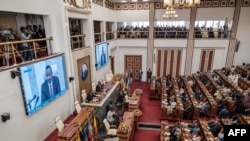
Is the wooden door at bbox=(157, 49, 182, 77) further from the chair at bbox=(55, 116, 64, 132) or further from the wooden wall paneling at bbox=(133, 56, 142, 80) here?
the chair at bbox=(55, 116, 64, 132)

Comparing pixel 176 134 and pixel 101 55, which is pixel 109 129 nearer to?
pixel 176 134

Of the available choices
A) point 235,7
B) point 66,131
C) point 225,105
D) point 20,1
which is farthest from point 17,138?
point 235,7

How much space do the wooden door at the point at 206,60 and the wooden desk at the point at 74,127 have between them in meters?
11.1

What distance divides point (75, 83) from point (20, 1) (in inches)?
167

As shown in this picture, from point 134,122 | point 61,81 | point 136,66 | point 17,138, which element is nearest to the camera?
point 17,138

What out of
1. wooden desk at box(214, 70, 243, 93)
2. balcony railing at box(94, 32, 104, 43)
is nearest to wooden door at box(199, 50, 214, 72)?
wooden desk at box(214, 70, 243, 93)

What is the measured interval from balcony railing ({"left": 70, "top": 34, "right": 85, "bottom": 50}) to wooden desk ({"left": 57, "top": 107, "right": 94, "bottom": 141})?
10.9ft

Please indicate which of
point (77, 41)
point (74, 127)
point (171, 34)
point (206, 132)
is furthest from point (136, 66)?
point (74, 127)

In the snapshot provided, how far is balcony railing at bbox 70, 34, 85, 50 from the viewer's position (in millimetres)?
8883

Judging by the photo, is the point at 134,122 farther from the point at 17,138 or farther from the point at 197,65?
the point at 197,65

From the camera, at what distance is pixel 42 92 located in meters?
6.34

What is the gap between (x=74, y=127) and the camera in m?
6.34

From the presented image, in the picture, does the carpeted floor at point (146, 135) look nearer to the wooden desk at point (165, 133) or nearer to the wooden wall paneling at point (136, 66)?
the wooden desk at point (165, 133)

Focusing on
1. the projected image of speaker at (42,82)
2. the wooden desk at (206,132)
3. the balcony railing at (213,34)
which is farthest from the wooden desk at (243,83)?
the projected image of speaker at (42,82)
